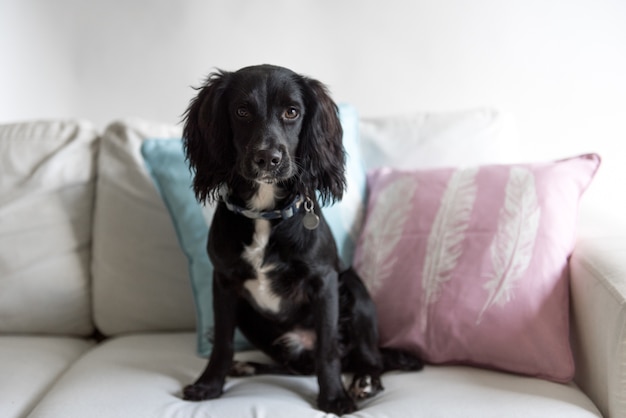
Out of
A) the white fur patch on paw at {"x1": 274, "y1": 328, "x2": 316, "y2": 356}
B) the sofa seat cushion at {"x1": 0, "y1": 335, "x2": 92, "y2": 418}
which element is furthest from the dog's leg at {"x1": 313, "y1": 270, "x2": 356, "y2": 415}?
the sofa seat cushion at {"x1": 0, "y1": 335, "x2": 92, "y2": 418}

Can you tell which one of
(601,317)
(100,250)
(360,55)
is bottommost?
(100,250)

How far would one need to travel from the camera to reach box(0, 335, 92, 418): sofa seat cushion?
1.49m

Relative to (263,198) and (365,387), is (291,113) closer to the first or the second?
(263,198)

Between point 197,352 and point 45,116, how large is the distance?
133cm

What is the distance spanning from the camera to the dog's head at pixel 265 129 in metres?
1.38

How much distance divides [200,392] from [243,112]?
68 cm

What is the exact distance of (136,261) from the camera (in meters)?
1.94

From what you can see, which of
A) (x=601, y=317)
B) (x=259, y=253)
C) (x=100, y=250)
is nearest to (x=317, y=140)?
(x=259, y=253)

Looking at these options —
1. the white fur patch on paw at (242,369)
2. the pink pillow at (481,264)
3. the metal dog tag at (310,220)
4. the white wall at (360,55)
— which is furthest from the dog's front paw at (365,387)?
the white wall at (360,55)

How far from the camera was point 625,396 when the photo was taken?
4.10 feet

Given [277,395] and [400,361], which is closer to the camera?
[277,395]

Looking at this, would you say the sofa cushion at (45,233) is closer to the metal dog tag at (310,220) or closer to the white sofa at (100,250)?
the white sofa at (100,250)

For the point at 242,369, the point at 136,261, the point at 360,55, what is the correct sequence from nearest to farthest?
the point at 242,369, the point at 136,261, the point at 360,55

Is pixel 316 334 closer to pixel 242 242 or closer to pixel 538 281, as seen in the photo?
pixel 242 242
